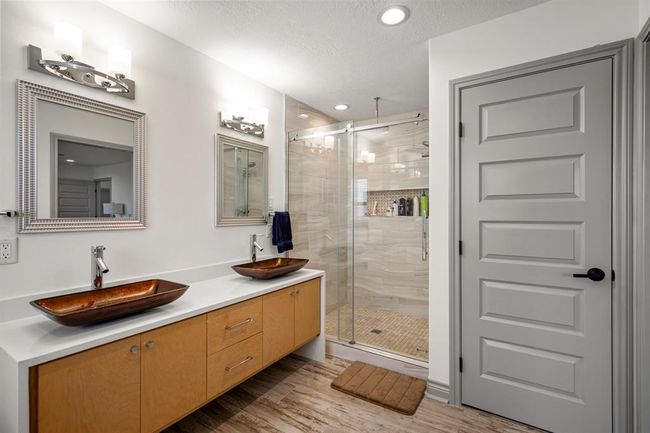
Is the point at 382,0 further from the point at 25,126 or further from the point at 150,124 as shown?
the point at 25,126

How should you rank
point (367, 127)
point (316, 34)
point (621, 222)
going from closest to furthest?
1. point (621, 222)
2. point (316, 34)
3. point (367, 127)

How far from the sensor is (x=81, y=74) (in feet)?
5.51

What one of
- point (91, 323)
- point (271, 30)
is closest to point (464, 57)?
point (271, 30)

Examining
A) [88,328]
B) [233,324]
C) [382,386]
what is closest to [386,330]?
[382,386]

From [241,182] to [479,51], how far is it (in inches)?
79.1

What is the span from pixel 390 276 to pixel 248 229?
1762 millimetres

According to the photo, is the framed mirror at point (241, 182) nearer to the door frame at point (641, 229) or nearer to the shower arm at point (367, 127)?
the shower arm at point (367, 127)

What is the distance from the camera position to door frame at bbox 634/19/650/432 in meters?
1.53

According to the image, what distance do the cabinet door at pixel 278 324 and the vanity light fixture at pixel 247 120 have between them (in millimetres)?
1403

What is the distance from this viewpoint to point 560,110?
1.77 m

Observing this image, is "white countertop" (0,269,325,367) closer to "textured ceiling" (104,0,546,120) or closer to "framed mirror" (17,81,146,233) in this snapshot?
"framed mirror" (17,81,146,233)

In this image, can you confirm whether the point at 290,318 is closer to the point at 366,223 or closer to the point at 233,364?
the point at 233,364

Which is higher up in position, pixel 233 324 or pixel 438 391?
pixel 233 324

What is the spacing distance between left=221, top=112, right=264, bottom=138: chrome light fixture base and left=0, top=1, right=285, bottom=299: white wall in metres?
0.07
